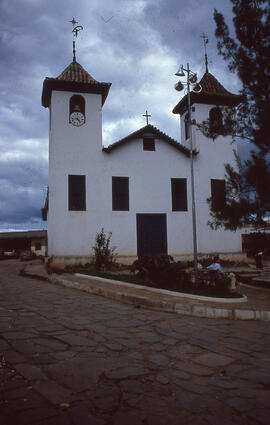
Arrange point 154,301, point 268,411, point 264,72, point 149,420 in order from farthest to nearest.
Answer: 1. point 264,72
2. point 154,301
3. point 268,411
4. point 149,420

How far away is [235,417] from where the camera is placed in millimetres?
2455

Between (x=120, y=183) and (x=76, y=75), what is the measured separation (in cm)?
631

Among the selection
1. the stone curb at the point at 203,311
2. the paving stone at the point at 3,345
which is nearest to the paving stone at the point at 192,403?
the paving stone at the point at 3,345

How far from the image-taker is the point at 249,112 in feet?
32.5

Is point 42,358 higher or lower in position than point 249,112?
lower

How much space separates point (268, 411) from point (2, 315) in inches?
169

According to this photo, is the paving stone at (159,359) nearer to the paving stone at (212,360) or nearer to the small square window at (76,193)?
the paving stone at (212,360)

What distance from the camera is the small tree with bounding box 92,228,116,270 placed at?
14188mm

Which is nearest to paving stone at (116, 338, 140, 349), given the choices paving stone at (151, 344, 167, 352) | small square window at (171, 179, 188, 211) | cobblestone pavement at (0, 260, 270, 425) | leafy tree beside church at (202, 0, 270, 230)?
cobblestone pavement at (0, 260, 270, 425)

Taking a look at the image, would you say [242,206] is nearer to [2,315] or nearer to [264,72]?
[264,72]

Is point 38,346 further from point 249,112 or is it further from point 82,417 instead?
point 249,112

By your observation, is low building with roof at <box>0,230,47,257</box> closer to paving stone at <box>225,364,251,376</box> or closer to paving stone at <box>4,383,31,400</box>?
paving stone at <box>225,364,251,376</box>

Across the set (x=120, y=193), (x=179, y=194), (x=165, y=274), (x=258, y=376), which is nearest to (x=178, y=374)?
(x=258, y=376)

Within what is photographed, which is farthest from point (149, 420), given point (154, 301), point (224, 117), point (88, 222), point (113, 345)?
point (88, 222)
